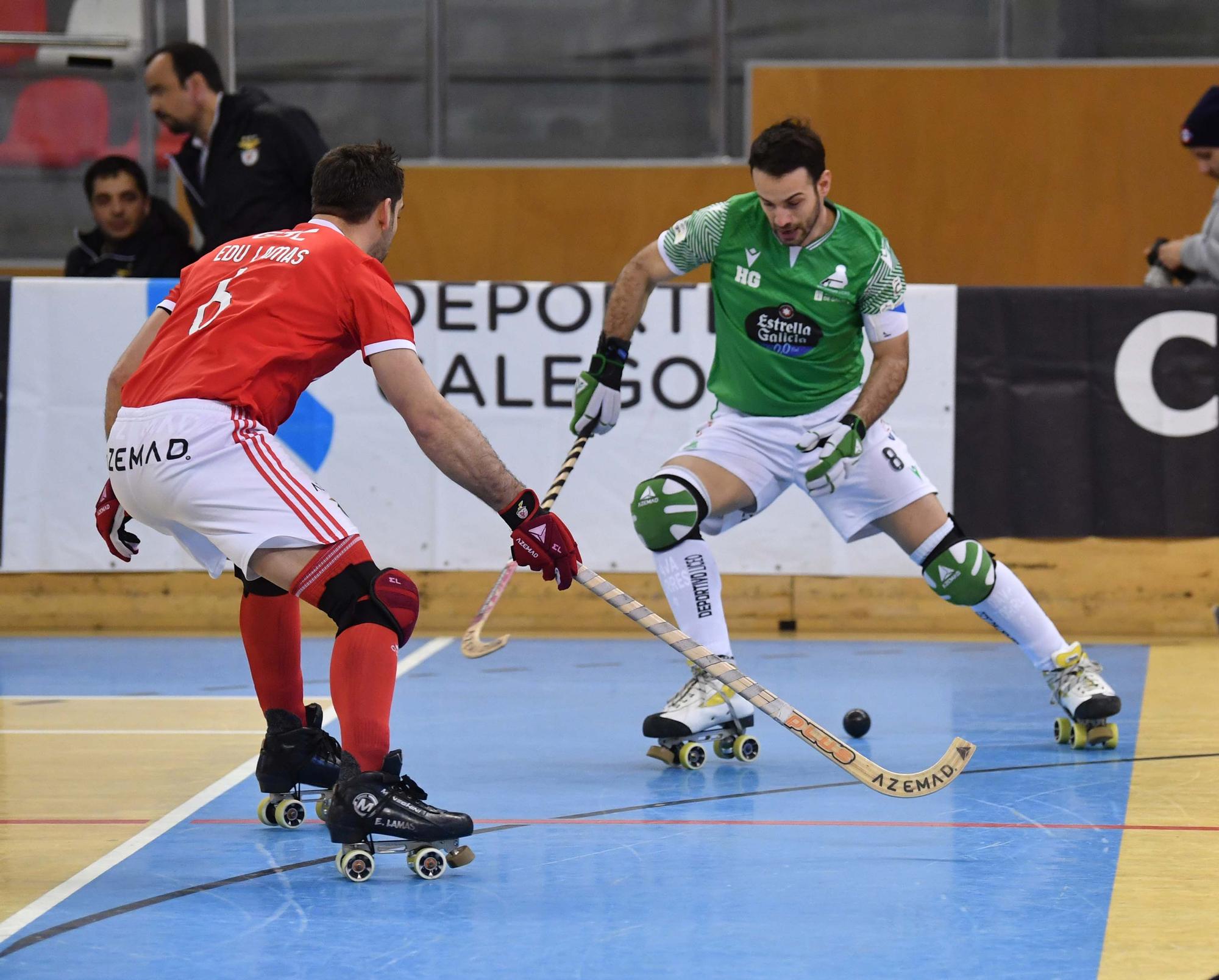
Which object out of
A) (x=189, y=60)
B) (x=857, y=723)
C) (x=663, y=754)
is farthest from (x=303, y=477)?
(x=189, y=60)

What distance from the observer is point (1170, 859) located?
4566mm

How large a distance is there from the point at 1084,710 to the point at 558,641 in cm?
341

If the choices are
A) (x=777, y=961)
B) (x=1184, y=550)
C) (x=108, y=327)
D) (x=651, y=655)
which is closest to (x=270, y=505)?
(x=777, y=961)

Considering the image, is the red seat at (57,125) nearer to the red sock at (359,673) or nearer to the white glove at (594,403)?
the white glove at (594,403)

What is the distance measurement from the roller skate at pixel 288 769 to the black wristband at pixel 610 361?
69.1 inches

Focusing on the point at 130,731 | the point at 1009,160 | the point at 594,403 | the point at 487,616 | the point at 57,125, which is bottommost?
the point at 130,731

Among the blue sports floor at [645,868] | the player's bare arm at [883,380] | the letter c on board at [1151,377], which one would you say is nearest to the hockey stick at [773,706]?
the blue sports floor at [645,868]

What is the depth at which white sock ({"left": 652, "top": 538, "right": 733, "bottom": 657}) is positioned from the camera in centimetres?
600

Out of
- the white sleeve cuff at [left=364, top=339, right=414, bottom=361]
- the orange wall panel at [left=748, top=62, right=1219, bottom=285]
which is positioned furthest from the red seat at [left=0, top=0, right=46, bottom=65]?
the white sleeve cuff at [left=364, top=339, right=414, bottom=361]

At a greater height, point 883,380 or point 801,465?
point 883,380

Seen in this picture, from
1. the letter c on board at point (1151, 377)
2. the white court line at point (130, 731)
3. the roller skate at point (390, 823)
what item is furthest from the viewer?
the letter c on board at point (1151, 377)

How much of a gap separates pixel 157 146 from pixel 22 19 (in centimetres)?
130

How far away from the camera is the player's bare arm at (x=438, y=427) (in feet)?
14.3

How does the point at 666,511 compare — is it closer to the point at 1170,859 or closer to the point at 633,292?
the point at 633,292
